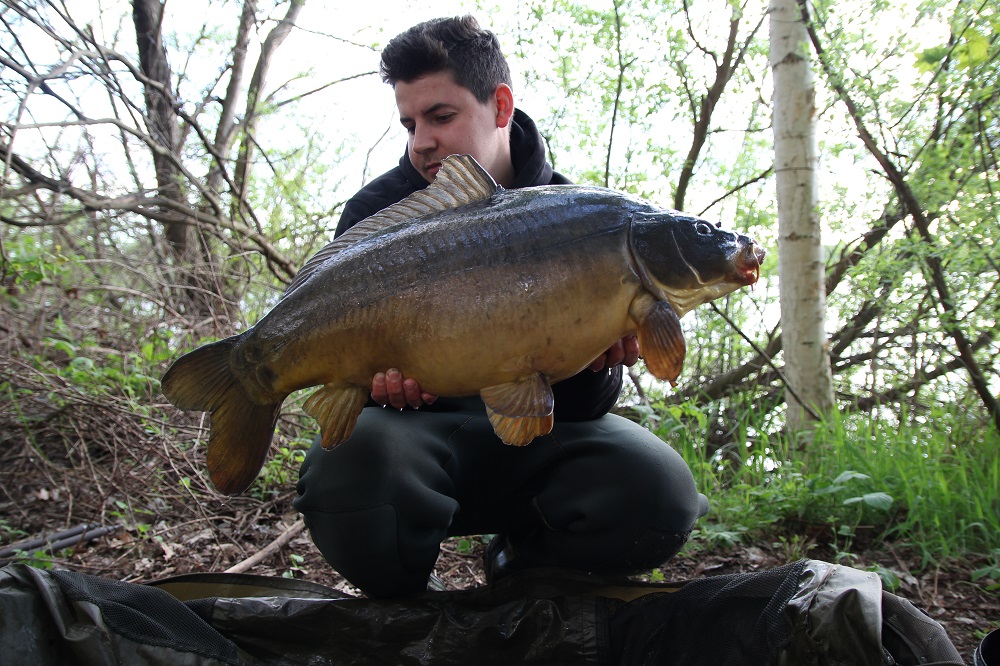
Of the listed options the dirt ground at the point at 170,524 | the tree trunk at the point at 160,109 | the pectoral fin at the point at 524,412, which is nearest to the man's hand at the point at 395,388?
the pectoral fin at the point at 524,412

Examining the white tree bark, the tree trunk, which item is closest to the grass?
the white tree bark

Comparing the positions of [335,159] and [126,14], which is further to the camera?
[335,159]

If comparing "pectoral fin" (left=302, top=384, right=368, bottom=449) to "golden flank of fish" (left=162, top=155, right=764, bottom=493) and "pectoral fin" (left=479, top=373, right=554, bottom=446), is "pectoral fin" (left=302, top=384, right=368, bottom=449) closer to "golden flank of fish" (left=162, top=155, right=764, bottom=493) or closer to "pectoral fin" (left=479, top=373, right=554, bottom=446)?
"golden flank of fish" (left=162, top=155, right=764, bottom=493)

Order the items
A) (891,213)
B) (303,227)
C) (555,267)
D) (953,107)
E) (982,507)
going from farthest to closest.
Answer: (303,227) < (891,213) < (953,107) < (982,507) < (555,267)

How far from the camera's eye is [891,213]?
11.2 ft

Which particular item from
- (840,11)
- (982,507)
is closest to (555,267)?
(982,507)

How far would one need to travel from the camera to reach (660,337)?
1.25 metres

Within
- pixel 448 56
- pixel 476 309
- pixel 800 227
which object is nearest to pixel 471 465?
pixel 476 309

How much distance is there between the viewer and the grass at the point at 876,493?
2.12 metres

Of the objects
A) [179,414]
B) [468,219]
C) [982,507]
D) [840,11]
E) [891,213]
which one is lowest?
[982,507]

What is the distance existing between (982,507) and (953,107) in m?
1.43

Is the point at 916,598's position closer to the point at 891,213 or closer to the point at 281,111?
the point at 891,213

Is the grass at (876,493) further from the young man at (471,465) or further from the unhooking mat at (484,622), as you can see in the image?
the unhooking mat at (484,622)

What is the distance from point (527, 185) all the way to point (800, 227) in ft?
5.93
